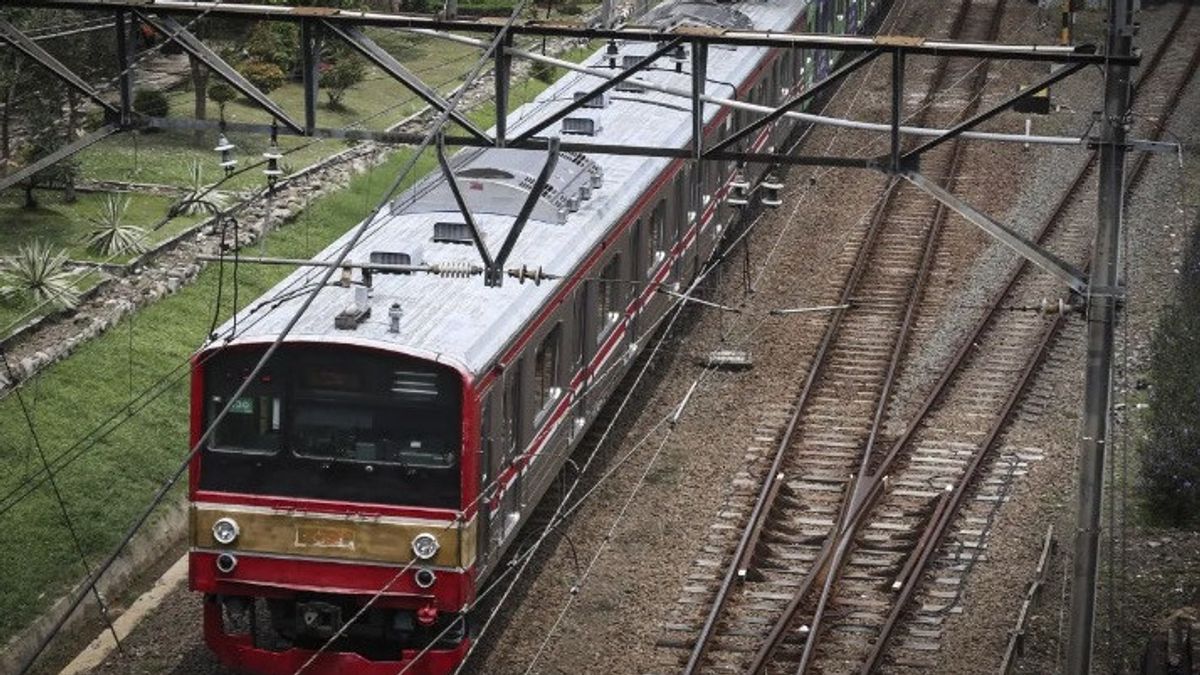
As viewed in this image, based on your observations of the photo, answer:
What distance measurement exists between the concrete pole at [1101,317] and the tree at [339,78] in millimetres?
19984

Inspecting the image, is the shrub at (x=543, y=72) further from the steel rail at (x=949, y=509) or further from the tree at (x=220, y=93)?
the steel rail at (x=949, y=509)

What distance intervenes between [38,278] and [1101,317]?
39.9 ft

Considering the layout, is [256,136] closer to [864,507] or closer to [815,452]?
[815,452]

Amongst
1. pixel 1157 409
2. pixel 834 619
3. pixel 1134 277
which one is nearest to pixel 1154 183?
pixel 1134 277

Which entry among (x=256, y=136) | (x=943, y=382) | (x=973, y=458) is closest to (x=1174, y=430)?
(x=973, y=458)

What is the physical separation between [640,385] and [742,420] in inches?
53.7

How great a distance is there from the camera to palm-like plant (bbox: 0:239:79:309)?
21312 millimetres

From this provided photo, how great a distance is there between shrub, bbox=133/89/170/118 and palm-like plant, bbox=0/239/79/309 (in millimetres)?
6196

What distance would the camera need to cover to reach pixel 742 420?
20.8 meters

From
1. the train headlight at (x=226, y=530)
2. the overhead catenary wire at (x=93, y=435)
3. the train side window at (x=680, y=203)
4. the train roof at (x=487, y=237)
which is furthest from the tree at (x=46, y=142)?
the train headlight at (x=226, y=530)

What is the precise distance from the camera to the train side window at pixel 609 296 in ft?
61.2

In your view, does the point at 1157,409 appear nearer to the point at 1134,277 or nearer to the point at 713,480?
the point at 713,480

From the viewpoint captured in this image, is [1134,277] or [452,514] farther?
[1134,277]

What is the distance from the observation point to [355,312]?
574 inches
